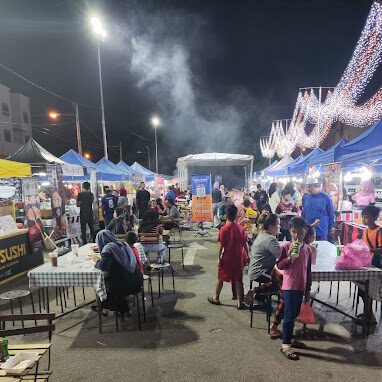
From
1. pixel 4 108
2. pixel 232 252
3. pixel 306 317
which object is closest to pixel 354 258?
pixel 306 317

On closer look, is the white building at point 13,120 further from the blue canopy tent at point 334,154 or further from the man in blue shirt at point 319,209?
the man in blue shirt at point 319,209

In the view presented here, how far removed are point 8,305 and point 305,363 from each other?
5.06 m

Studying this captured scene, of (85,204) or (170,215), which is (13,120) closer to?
(85,204)

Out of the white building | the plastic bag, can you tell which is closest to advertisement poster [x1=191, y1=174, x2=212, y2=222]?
the plastic bag

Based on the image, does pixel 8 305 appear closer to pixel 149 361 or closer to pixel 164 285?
pixel 164 285

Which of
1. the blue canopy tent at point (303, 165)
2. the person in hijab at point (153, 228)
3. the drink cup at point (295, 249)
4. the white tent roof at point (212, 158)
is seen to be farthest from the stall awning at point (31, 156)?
the blue canopy tent at point (303, 165)

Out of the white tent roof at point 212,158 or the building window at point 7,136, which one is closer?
the white tent roof at point 212,158

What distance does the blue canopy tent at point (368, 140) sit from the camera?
23.3ft

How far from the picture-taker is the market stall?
20.9ft

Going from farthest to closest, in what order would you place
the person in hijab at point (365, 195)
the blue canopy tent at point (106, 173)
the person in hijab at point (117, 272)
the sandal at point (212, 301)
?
the blue canopy tent at point (106, 173) → the person in hijab at point (365, 195) → the sandal at point (212, 301) → the person in hijab at point (117, 272)

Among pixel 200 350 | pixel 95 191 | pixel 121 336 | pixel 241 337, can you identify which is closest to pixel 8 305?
pixel 121 336

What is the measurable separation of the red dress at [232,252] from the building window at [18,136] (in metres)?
35.7

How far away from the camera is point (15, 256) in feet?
21.7

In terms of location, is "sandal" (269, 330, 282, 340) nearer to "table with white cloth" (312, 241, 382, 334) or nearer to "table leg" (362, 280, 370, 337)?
"table with white cloth" (312, 241, 382, 334)
